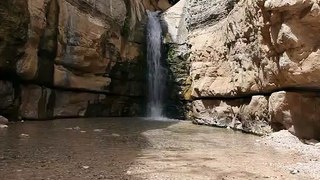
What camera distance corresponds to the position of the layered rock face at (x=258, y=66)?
722 cm

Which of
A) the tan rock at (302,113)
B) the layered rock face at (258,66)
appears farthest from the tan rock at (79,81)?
the tan rock at (302,113)

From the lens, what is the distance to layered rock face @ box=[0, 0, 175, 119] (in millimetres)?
11070

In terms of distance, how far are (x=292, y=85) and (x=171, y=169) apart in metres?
4.80

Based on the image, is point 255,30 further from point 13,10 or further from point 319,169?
point 13,10

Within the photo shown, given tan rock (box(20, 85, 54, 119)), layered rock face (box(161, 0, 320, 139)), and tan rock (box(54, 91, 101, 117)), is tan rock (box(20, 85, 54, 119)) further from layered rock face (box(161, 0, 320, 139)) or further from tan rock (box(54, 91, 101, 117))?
layered rock face (box(161, 0, 320, 139))

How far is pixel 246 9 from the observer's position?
9875mm

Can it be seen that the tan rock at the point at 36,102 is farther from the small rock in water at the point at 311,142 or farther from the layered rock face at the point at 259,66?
the small rock in water at the point at 311,142

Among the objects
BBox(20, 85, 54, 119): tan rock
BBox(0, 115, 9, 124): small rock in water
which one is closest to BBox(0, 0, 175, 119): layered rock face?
BBox(20, 85, 54, 119): tan rock

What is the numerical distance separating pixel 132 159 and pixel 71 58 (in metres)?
9.28

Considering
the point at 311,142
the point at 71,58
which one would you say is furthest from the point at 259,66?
the point at 71,58

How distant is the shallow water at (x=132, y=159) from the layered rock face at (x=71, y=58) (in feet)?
14.8

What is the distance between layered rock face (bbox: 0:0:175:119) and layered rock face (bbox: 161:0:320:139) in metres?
4.00

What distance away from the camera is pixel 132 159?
5.22 metres

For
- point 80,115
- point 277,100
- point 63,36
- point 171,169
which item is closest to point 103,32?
point 63,36
